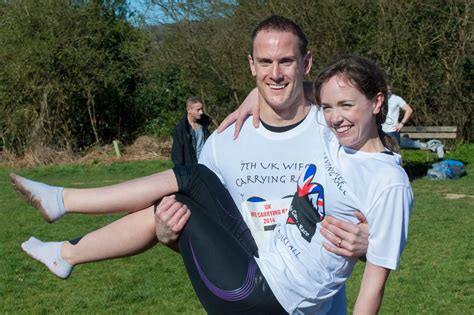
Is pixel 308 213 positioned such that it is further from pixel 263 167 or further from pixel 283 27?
pixel 283 27

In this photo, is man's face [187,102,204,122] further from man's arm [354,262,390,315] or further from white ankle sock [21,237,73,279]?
man's arm [354,262,390,315]

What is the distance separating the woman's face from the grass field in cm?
358

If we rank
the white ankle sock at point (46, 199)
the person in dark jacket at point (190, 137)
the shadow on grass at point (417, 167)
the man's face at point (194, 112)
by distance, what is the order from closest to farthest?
1. the white ankle sock at point (46, 199)
2. the person in dark jacket at point (190, 137)
3. the man's face at point (194, 112)
4. the shadow on grass at point (417, 167)

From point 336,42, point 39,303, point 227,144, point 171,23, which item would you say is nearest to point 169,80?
point 171,23

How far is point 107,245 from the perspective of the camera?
3611 mm

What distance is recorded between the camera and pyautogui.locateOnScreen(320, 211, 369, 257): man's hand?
3.19 metres

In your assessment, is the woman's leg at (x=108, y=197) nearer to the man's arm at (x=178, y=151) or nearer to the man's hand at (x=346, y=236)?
the man's hand at (x=346, y=236)

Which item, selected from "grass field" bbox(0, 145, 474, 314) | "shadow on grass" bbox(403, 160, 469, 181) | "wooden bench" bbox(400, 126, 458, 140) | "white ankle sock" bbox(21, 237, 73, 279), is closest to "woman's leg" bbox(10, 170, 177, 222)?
"white ankle sock" bbox(21, 237, 73, 279)

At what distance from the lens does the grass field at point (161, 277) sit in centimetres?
686

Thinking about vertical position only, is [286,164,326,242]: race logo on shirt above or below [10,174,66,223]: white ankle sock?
above

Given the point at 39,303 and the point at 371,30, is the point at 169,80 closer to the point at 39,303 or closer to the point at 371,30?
the point at 371,30

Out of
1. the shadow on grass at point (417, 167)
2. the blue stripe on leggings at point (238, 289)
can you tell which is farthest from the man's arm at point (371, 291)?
the shadow on grass at point (417, 167)

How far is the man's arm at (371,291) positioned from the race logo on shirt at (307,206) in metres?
0.35

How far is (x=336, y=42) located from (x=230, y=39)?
318 cm
